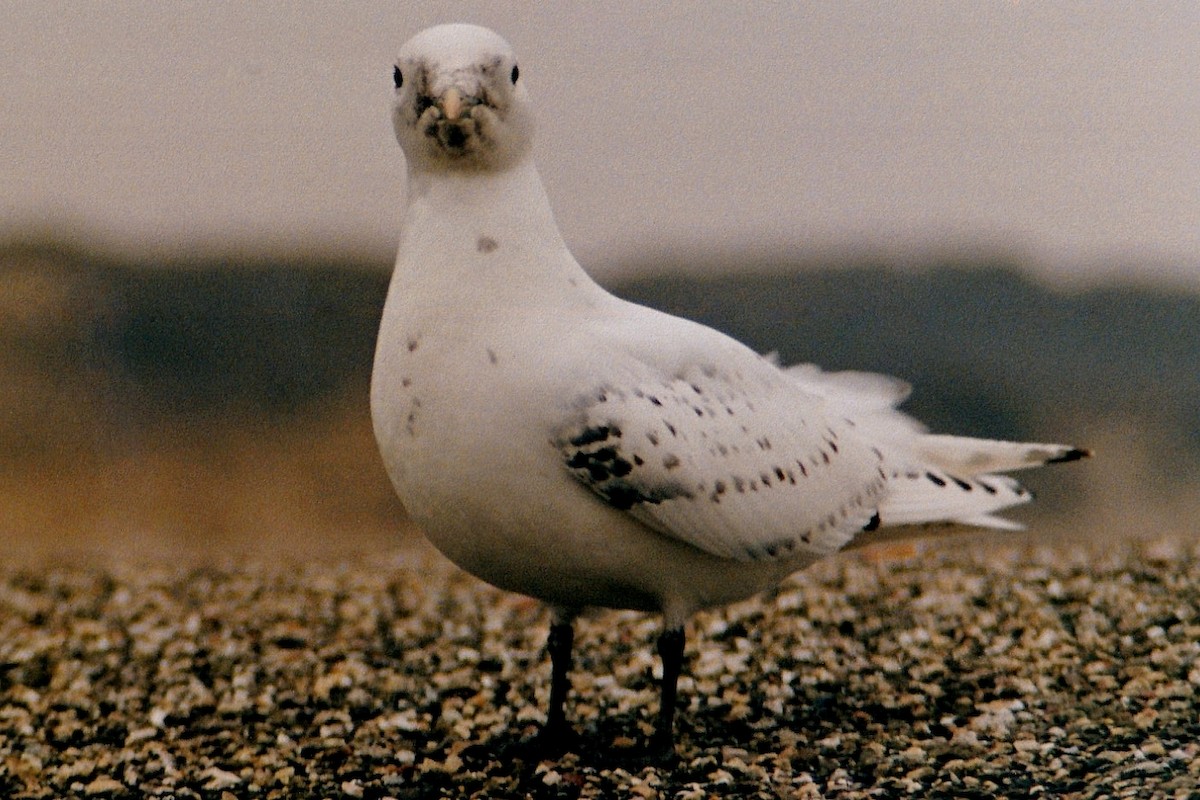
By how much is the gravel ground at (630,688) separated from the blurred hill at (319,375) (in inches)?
22.3

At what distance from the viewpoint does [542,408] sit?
2.51m

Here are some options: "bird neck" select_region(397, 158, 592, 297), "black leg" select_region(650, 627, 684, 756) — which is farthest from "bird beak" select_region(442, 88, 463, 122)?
"black leg" select_region(650, 627, 684, 756)

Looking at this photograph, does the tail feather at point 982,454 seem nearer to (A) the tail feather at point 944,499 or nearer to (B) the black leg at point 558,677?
(A) the tail feather at point 944,499

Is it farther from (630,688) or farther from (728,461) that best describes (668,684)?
(630,688)

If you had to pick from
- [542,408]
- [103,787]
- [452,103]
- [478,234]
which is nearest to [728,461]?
[542,408]

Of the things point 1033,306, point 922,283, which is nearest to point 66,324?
point 922,283

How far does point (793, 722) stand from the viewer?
3195 millimetres

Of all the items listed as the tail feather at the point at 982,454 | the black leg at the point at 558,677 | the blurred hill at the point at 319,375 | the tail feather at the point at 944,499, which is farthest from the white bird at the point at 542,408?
the blurred hill at the point at 319,375

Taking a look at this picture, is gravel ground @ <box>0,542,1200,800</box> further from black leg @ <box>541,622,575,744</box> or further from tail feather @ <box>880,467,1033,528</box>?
tail feather @ <box>880,467,1033,528</box>

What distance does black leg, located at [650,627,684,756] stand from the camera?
2852 mm

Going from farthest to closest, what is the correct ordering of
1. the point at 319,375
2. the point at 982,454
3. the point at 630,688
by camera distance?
the point at 319,375
the point at 630,688
the point at 982,454

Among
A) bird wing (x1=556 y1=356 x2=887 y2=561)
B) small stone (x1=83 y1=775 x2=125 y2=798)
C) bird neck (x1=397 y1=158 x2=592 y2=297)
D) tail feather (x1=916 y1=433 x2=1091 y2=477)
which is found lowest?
small stone (x1=83 y1=775 x2=125 y2=798)

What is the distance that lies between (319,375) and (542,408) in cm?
284

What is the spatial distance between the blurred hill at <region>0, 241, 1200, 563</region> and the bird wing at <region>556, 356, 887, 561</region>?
1795 mm
